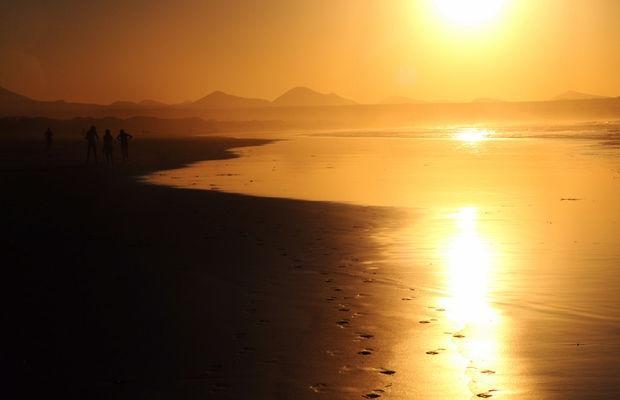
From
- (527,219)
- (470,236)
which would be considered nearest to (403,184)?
(527,219)

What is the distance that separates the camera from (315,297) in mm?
10773

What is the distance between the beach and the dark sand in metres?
0.04

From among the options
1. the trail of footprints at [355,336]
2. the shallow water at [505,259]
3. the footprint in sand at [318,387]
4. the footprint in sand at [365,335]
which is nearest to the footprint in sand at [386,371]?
the trail of footprints at [355,336]

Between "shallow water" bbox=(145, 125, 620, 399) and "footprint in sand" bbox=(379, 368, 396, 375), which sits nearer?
"footprint in sand" bbox=(379, 368, 396, 375)

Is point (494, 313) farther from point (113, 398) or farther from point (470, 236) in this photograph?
point (470, 236)

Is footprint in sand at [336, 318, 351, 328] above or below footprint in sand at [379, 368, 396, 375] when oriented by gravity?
above

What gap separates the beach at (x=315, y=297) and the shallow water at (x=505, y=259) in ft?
0.14

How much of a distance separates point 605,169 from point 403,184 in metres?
9.93

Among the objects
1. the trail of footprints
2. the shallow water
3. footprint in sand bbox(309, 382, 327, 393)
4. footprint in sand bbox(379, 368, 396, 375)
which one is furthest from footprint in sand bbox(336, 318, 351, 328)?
footprint in sand bbox(309, 382, 327, 393)

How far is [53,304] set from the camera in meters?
10.1

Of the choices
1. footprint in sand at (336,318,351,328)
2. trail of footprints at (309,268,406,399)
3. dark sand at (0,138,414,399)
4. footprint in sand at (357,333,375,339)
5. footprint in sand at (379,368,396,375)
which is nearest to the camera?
trail of footprints at (309,268,406,399)

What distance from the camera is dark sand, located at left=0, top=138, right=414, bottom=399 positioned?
7.38 m

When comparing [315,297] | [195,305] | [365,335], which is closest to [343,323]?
[365,335]

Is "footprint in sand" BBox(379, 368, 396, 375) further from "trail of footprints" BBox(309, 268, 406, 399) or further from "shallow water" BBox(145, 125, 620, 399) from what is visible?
"shallow water" BBox(145, 125, 620, 399)
